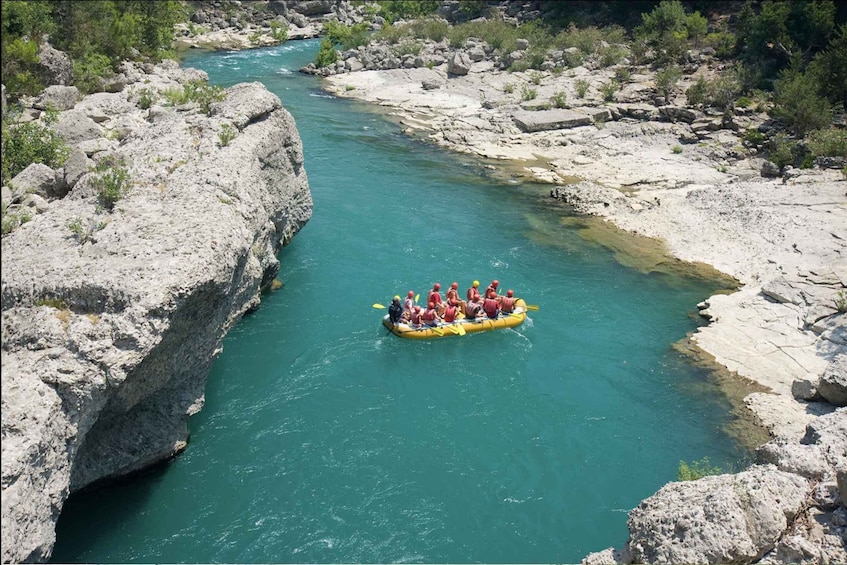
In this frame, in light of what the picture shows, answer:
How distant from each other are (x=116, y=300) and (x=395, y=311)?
10.6 metres

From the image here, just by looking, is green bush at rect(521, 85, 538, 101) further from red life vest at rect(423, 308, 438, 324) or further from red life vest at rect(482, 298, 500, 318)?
red life vest at rect(423, 308, 438, 324)

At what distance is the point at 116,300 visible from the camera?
13609mm

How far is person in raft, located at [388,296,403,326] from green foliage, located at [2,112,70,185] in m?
10.8

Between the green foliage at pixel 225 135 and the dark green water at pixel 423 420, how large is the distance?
19.1 ft

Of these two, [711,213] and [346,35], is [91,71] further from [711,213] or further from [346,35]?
[346,35]

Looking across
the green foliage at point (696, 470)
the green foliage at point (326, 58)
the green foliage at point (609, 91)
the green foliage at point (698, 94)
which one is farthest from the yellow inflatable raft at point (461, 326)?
the green foliage at point (326, 58)

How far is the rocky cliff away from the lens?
1198 centimetres

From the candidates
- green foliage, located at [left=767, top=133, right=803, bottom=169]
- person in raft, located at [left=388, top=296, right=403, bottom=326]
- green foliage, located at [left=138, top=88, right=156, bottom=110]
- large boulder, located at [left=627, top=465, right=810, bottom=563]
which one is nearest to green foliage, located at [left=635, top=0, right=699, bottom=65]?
green foliage, located at [left=767, top=133, right=803, bottom=169]

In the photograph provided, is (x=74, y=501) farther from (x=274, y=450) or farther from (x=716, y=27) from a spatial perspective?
(x=716, y=27)

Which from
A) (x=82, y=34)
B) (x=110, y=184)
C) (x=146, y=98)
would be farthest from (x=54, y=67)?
(x=110, y=184)

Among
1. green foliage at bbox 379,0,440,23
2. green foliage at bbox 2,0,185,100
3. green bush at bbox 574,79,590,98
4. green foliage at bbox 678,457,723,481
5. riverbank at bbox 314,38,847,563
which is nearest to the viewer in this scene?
riverbank at bbox 314,38,847,563

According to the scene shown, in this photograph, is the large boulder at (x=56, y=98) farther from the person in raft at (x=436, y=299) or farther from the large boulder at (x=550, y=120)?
the large boulder at (x=550, y=120)

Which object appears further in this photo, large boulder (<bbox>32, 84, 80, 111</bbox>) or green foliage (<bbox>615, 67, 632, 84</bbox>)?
green foliage (<bbox>615, 67, 632, 84</bbox>)

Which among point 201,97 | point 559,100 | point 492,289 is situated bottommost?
point 492,289
